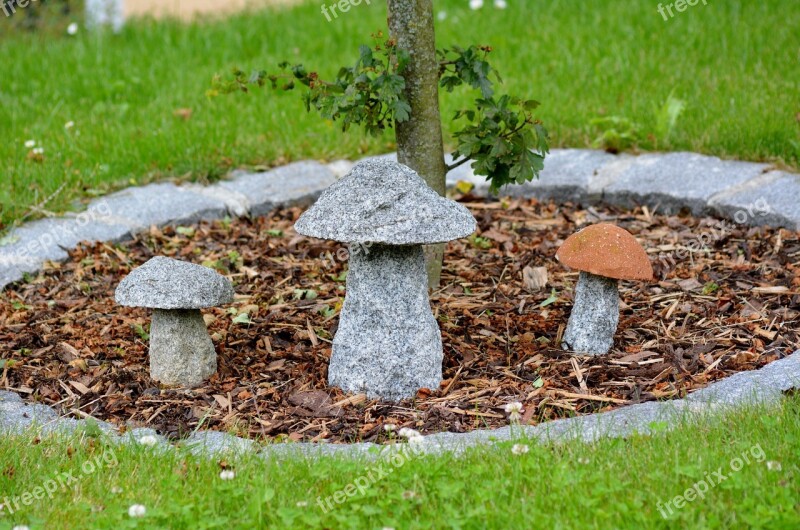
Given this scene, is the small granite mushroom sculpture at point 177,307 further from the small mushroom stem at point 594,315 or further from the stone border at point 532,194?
the stone border at point 532,194

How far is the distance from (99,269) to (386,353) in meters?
2.44

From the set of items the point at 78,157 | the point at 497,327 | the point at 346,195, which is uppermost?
the point at 346,195

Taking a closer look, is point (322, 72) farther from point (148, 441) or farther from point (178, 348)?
point (148, 441)

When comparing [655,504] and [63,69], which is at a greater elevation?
[63,69]

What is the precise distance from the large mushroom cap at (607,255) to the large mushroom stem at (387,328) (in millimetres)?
684

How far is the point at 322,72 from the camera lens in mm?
8453

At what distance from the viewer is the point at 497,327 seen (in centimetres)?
508

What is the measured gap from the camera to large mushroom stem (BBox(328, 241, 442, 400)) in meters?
4.32

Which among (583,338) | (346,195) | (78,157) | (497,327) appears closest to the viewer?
(346,195)

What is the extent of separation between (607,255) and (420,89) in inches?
51.1

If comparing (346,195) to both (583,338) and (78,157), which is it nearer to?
(583,338)

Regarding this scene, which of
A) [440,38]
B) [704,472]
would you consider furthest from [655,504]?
[440,38]

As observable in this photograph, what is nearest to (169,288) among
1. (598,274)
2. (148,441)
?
(148,441)

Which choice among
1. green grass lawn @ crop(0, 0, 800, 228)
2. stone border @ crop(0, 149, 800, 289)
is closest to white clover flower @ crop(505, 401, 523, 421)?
stone border @ crop(0, 149, 800, 289)
